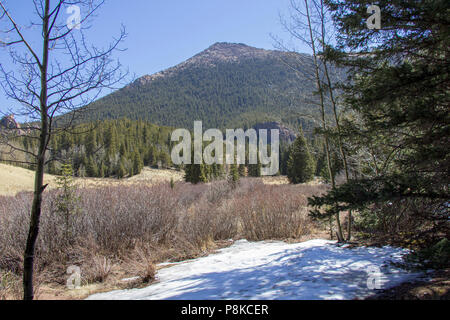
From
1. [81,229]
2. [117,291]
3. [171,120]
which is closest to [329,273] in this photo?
[117,291]

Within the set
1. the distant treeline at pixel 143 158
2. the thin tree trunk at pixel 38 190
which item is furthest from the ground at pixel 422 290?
the thin tree trunk at pixel 38 190

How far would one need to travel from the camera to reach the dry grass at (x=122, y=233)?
5328 millimetres

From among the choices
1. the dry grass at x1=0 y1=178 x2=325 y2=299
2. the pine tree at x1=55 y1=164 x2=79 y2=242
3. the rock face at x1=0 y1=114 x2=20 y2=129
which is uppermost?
the rock face at x1=0 y1=114 x2=20 y2=129

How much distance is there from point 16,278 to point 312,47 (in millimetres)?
7971

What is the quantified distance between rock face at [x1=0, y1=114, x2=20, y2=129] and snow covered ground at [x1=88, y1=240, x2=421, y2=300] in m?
2.70

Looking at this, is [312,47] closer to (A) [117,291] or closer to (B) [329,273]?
(B) [329,273]

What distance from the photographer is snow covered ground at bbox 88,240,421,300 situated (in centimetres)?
305

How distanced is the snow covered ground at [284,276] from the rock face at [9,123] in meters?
2.70

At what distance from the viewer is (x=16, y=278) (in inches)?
209

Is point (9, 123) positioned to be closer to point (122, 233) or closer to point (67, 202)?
point (67, 202)

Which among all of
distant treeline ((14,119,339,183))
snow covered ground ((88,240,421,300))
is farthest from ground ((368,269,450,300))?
distant treeline ((14,119,339,183))

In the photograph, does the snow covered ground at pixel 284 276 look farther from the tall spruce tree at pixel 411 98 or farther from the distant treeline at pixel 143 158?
the distant treeline at pixel 143 158

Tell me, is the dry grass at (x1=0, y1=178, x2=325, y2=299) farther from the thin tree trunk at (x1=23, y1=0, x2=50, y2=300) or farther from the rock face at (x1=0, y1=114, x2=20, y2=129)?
the rock face at (x1=0, y1=114, x2=20, y2=129)

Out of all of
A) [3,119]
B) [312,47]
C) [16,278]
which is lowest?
[16,278]
